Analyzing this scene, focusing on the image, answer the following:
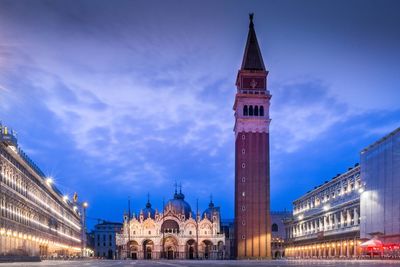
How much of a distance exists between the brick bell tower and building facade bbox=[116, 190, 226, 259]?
4620cm

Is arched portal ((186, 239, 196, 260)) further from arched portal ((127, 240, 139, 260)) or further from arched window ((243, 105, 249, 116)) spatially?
arched window ((243, 105, 249, 116))

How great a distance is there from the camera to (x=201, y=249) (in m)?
167

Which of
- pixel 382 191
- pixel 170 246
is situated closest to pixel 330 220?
pixel 382 191

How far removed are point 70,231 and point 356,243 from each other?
94.5 m

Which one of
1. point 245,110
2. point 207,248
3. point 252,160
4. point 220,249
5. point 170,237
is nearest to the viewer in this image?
point 252,160

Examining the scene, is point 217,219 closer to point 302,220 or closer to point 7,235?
point 302,220

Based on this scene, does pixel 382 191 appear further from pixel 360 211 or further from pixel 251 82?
pixel 251 82

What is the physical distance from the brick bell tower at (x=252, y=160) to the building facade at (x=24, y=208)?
Result: 3994 cm

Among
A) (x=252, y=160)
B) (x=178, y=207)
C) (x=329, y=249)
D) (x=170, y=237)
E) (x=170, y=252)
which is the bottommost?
(x=170, y=252)

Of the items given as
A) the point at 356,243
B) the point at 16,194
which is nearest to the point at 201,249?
the point at 356,243

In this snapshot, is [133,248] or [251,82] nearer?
[251,82]

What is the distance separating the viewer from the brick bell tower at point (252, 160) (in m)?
121

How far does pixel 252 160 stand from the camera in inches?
4936

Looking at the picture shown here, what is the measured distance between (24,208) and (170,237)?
3492 inches
